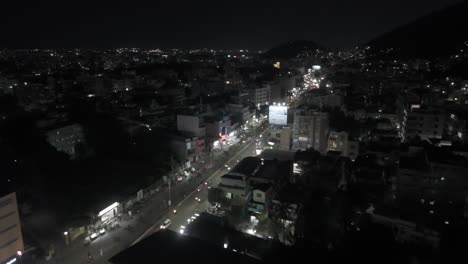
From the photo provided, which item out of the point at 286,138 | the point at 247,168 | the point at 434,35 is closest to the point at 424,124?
the point at 286,138

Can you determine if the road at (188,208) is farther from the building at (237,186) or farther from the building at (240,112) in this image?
the building at (240,112)

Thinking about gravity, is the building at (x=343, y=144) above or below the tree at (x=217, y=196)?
above

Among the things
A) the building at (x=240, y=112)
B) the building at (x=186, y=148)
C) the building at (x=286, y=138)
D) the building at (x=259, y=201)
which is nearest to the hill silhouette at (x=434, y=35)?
the building at (x=240, y=112)

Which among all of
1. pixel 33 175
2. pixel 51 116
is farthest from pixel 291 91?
pixel 33 175

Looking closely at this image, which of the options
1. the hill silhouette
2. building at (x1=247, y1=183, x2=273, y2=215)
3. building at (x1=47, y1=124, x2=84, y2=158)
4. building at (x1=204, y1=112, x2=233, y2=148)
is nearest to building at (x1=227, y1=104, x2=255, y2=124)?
building at (x1=204, y1=112, x2=233, y2=148)

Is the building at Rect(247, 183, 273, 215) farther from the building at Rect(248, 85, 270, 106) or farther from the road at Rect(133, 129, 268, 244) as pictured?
the building at Rect(248, 85, 270, 106)

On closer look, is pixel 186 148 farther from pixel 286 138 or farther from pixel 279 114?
pixel 279 114
